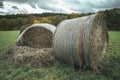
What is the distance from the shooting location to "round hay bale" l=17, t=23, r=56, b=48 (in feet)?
32.6

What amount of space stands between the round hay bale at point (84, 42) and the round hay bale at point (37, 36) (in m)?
3.19

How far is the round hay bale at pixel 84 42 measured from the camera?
568cm

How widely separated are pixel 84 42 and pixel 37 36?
4.90 meters

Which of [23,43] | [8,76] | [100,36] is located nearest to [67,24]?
[100,36]

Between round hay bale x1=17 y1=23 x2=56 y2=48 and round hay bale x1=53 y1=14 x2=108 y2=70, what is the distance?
3189 mm

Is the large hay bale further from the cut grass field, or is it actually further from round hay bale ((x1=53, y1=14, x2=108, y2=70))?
round hay bale ((x1=53, y1=14, x2=108, y2=70))

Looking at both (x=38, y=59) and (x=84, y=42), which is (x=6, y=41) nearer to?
(x=38, y=59)

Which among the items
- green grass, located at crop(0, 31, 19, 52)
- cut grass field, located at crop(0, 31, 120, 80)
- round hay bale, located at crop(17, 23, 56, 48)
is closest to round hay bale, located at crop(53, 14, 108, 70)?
cut grass field, located at crop(0, 31, 120, 80)

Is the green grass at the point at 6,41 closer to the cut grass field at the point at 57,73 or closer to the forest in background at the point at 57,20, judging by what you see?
the cut grass field at the point at 57,73

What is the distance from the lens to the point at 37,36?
33.5 feet

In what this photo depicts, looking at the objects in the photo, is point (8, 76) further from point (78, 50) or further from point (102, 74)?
point (102, 74)

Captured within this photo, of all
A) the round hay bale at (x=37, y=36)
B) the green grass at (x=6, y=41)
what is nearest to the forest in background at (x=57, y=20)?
the green grass at (x=6, y=41)

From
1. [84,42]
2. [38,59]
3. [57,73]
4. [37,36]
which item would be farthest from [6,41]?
[84,42]

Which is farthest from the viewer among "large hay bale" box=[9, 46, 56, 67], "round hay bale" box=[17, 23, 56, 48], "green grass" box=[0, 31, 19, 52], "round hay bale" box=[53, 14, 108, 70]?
"green grass" box=[0, 31, 19, 52]
